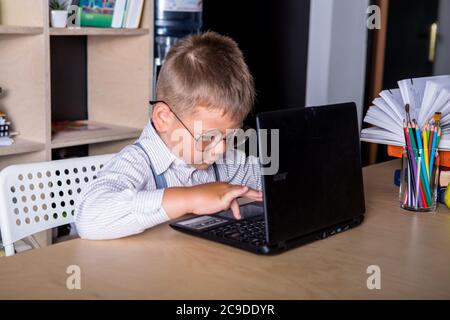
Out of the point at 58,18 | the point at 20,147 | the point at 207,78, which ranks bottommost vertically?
the point at 20,147

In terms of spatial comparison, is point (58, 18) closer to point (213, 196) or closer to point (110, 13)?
point (110, 13)

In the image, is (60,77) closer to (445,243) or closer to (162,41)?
(162,41)

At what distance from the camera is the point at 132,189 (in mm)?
1232

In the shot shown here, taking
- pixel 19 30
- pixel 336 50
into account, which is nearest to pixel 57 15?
pixel 19 30

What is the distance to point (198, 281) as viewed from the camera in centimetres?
95

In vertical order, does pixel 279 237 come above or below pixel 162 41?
below

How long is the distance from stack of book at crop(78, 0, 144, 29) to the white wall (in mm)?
1282

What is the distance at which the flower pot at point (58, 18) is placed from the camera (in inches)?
84.5

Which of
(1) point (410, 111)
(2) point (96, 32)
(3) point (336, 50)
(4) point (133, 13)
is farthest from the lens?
(3) point (336, 50)

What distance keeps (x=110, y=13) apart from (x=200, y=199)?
4.61ft

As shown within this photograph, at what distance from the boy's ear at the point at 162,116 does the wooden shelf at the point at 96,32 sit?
907 mm
